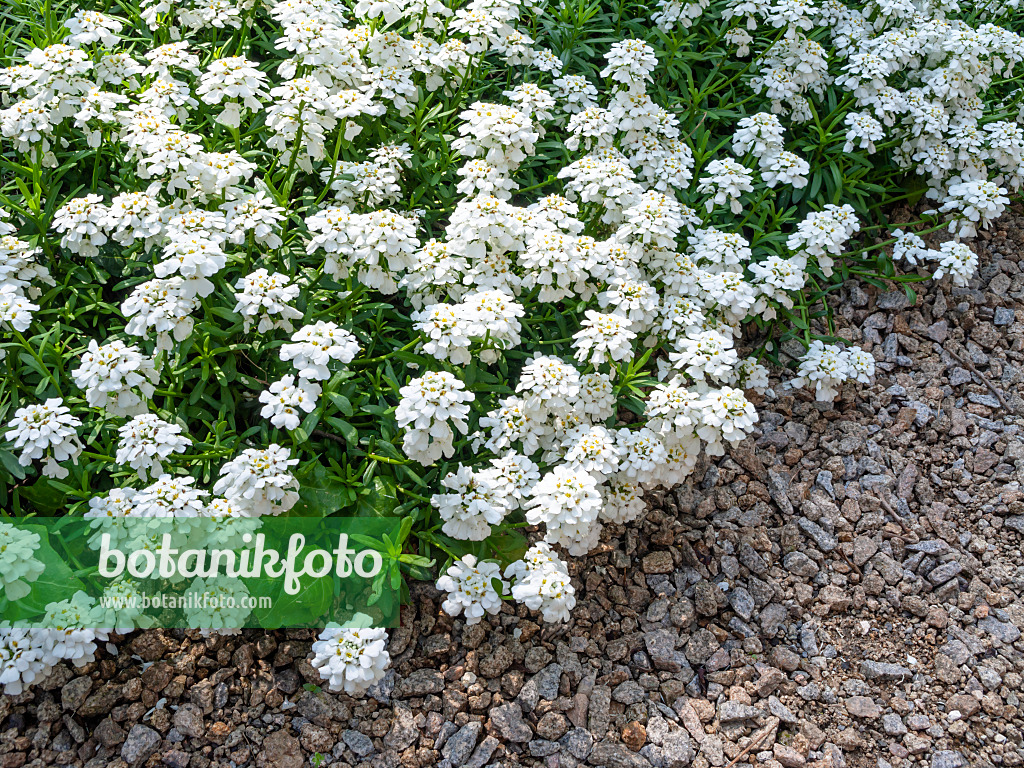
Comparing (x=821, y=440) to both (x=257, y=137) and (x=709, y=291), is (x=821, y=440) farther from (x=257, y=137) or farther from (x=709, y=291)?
(x=257, y=137)

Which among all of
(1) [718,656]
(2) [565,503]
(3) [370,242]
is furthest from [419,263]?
(1) [718,656]

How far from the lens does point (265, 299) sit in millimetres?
3371

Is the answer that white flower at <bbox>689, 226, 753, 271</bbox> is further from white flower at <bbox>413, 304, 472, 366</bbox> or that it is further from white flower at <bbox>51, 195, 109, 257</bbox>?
white flower at <bbox>51, 195, 109, 257</bbox>

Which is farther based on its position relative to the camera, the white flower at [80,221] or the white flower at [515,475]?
the white flower at [80,221]

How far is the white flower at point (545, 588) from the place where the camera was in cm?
322

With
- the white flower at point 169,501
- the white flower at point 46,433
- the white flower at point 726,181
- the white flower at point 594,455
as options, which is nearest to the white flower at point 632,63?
the white flower at point 726,181

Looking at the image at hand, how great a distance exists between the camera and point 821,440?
4.55 meters

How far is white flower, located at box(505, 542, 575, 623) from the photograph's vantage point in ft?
10.6

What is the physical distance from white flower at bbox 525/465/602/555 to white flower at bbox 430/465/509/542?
13 cm

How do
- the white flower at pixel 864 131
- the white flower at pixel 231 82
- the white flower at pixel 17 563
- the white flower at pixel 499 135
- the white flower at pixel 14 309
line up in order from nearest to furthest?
the white flower at pixel 17 563
the white flower at pixel 14 309
the white flower at pixel 231 82
the white flower at pixel 499 135
the white flower at pixel 864 131

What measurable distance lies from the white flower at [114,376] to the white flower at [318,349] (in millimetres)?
542

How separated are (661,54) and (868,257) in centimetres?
183

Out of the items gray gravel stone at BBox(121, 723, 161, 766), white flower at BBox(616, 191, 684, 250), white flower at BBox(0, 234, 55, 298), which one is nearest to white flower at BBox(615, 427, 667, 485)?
white flower at BBox(616, 191, 684, 250)

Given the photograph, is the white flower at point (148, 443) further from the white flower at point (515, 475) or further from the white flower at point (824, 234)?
the white flower at point (824, 234)
